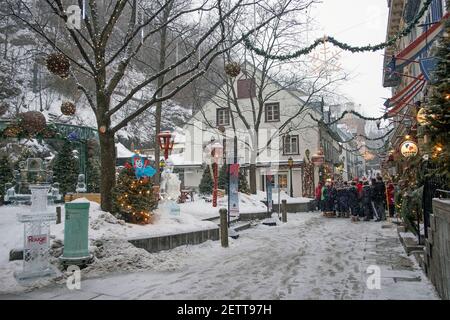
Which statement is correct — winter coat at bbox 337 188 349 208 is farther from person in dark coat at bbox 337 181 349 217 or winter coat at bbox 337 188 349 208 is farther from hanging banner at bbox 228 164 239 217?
hanging banner at bbox 228 164 239 217

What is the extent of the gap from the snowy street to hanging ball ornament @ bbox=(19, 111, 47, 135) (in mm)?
8249

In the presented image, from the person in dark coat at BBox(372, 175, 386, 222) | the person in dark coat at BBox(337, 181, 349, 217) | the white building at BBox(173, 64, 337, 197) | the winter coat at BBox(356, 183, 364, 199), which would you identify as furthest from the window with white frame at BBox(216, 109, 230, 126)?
the person in dark coat at BBox(372, 175, 386, 222)

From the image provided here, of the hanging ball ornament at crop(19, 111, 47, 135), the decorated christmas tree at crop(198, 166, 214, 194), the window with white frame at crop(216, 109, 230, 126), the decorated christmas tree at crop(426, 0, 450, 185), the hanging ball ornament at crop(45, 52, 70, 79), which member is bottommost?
the decorated christmas tree at crop(198, 166, 214, 194)

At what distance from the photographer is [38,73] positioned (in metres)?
48.5

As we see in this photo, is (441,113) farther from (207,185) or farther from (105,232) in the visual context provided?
(207,185)

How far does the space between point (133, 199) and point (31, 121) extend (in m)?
6.34

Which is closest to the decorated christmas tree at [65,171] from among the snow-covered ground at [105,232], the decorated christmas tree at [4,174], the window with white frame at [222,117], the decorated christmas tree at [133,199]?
the decorated christmas tree at [4,174]

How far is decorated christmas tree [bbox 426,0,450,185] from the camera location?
5324 mm

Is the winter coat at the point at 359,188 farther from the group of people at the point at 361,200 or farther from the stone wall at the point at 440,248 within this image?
the stone wall at the point at 440,248

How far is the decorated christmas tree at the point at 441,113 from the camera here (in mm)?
5324

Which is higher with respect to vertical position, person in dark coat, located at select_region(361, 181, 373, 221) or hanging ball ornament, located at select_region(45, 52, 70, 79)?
hanging ball ornament, located at select_region(45, 52, 70, 79)

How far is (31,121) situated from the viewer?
1467 centimetres

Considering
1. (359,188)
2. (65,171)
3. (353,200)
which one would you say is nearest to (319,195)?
(359,188)

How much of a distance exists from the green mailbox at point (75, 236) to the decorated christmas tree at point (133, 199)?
3.30 m
